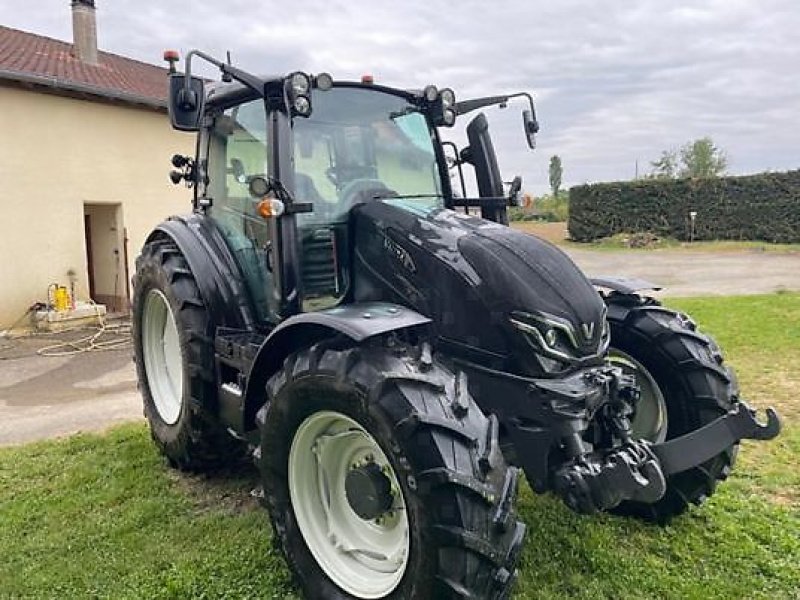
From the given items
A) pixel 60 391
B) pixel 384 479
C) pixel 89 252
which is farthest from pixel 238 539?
pixel 89 252

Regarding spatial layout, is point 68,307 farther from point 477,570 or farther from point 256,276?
point 477,570

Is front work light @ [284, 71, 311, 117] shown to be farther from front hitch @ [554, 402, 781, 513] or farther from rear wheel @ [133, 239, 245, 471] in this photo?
front hitch @ [554, 402, 781, 513]

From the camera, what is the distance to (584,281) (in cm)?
292

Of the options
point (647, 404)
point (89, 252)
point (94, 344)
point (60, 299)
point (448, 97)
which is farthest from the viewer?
point (89, 252)

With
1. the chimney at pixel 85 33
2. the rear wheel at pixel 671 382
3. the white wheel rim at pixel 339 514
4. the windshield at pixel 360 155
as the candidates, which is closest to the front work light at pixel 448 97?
the windshield at pixel 360 155

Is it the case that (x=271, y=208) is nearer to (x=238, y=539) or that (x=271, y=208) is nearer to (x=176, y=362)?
(x=238, y=539)

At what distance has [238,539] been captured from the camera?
132 inches

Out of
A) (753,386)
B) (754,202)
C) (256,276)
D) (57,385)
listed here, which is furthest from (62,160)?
(754,202)

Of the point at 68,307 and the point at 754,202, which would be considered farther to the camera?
the point at 754,202

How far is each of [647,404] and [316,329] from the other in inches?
68.7

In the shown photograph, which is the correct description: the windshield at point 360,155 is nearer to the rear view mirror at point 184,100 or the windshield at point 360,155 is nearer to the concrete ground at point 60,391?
the rear view mirror at point 184,100

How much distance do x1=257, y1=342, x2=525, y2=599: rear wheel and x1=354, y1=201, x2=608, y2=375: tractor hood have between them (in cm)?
35

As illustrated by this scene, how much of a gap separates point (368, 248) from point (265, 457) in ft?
3.42

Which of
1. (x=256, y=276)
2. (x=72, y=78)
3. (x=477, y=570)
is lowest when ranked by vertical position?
(x=477, y=570)
